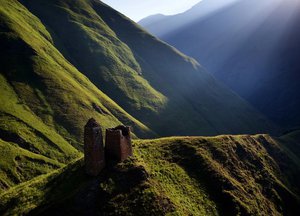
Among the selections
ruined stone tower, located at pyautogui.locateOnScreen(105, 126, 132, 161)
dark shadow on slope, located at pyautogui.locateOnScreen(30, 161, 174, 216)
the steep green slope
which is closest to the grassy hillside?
dark shadow on slope, located at pyautogui.locateOnScreen(30, 161, 174, 216)

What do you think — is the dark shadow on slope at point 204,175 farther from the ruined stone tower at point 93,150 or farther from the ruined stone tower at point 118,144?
the ruined stone tower at point 93,150

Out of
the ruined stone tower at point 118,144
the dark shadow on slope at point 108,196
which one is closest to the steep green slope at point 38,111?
the dark shadow on slope at point 108,196

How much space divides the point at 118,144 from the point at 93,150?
432 cm

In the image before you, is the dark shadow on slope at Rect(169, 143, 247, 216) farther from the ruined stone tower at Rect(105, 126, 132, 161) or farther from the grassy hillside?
the ruined stone tower at Rect(105, 126, 132, 161)

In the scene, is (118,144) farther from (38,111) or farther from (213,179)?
(38,111)

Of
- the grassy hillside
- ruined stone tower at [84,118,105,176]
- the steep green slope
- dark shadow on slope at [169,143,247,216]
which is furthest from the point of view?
the steep green slope

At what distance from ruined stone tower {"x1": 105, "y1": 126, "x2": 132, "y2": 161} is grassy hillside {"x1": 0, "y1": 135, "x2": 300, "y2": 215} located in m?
1.74

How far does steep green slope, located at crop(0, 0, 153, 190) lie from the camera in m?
124

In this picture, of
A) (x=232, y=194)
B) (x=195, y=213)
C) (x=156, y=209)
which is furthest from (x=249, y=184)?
(x=156, y=209)

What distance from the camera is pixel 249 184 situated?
77375 millimetres

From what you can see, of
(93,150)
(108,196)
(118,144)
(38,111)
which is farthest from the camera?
(38,111)

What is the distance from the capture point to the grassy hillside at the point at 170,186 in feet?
179

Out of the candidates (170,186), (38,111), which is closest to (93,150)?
(170,186)

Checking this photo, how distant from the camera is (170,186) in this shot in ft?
203
